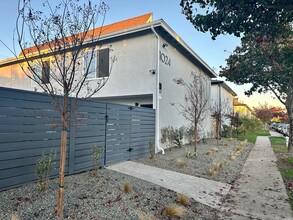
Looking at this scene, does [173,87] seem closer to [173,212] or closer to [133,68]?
[133,68]

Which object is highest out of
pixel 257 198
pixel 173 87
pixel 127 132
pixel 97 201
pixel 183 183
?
pixel 173 87

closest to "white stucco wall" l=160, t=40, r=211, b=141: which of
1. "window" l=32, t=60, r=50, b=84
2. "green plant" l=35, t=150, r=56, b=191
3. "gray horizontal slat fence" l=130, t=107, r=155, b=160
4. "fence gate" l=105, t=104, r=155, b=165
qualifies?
"gray horizontal slat fence" l=130, t=107, r=155, b=160

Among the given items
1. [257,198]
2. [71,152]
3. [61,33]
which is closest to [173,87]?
[71,152]

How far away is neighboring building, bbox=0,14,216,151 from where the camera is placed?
10.1 meters

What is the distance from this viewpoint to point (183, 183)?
584 centimetres

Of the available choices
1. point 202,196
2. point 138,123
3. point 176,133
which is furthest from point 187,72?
A: point 202,196

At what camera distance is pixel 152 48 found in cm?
1017

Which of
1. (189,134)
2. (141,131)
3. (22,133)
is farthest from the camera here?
(189,134)

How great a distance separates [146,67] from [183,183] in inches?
241

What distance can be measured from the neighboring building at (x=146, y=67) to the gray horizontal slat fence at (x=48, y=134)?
8.93ft

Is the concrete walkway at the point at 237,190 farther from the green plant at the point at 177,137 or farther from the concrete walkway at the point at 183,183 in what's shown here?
the green plant at the point at 177,137

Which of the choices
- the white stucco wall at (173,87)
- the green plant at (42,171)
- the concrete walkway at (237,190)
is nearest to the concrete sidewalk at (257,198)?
the concrete walkway at (237,190)

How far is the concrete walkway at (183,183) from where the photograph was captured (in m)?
4.98

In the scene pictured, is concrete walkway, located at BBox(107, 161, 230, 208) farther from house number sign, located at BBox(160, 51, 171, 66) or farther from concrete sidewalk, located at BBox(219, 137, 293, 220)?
house number sign, located at BBox(160, 51, 171, 66)
